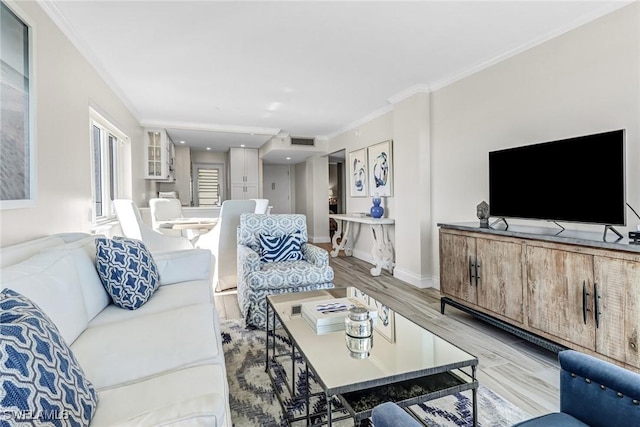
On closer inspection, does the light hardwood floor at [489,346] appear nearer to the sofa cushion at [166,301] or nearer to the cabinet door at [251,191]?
the sofa cushion at [166,301]

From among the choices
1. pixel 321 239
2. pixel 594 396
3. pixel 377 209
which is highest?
pixel 377 209

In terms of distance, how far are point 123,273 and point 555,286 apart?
260cm

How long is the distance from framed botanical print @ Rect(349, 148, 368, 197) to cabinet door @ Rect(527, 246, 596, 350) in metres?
3.39

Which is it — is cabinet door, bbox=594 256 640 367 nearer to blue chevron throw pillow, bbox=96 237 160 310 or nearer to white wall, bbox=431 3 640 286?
white wall, bbox=431 3 640 286

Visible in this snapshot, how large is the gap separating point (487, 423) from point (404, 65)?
296 centimetres

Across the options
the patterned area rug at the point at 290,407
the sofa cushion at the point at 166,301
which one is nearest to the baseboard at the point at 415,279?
the patterned area rug at the point at 290,407

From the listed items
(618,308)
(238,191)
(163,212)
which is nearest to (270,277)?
(618,308)

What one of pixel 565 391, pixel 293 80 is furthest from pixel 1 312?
pixel 293 80

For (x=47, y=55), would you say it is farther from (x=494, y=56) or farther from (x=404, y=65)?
(x=494, y=56)

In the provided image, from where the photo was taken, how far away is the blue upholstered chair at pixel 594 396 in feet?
3.00

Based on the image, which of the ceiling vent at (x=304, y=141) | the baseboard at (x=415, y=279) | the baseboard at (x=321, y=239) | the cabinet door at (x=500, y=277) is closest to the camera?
the cabinet door at (x=500, y=277)

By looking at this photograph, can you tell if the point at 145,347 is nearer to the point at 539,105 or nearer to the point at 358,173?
the point at 539,105

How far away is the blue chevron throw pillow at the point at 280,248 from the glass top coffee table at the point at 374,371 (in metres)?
1.20

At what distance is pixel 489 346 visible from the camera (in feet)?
7.61
